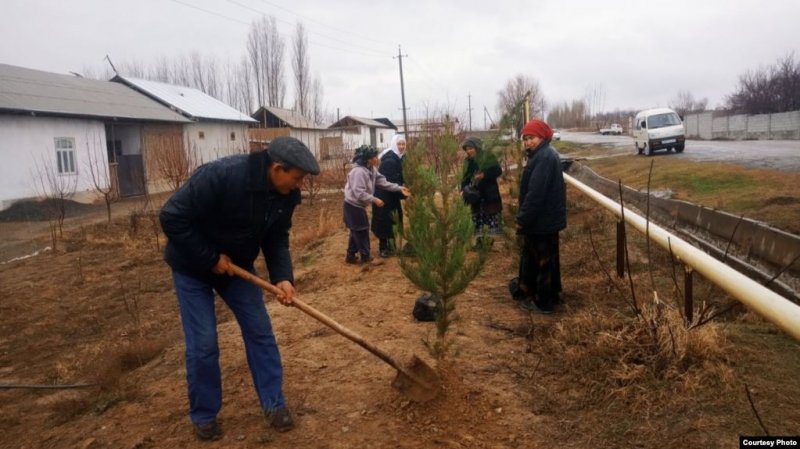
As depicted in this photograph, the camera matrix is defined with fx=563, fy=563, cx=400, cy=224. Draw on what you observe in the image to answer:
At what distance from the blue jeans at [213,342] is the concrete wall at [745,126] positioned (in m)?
34.9

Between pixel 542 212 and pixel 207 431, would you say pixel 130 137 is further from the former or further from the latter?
pixel 207 431

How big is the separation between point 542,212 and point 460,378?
1.71 meters

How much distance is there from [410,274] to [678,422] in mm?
1611

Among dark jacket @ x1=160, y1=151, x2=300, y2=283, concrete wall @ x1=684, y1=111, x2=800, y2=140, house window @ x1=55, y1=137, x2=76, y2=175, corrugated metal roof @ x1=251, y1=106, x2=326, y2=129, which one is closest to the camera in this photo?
dark jacket @ x1=160, y1=151, x2=300, y2=283

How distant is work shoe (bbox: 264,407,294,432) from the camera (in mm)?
3055

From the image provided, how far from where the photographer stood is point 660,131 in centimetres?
2120

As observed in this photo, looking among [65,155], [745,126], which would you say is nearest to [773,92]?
[745,126]

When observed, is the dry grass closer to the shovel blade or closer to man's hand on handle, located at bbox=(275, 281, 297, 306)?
the shovel blade

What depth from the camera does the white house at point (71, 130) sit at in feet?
54.0

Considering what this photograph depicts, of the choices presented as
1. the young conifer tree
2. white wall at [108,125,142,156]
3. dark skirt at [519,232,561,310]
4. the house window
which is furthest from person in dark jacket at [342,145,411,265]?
white wall at [108,125,142,156]

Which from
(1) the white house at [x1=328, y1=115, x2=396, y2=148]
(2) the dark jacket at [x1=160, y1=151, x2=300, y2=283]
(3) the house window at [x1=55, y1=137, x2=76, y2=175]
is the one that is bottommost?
(2) the dark jacket at [x1=160, y1=151, x2=300, y2=283]

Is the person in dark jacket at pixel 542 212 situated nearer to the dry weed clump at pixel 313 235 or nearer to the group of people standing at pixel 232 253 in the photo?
the group of people standing at pixel 232 253

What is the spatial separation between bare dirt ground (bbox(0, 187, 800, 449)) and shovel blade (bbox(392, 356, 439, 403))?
0.06 metres

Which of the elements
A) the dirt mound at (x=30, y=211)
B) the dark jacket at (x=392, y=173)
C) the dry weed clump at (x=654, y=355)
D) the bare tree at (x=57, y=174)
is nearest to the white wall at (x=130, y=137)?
the bare tree at (x=57, y=174)
